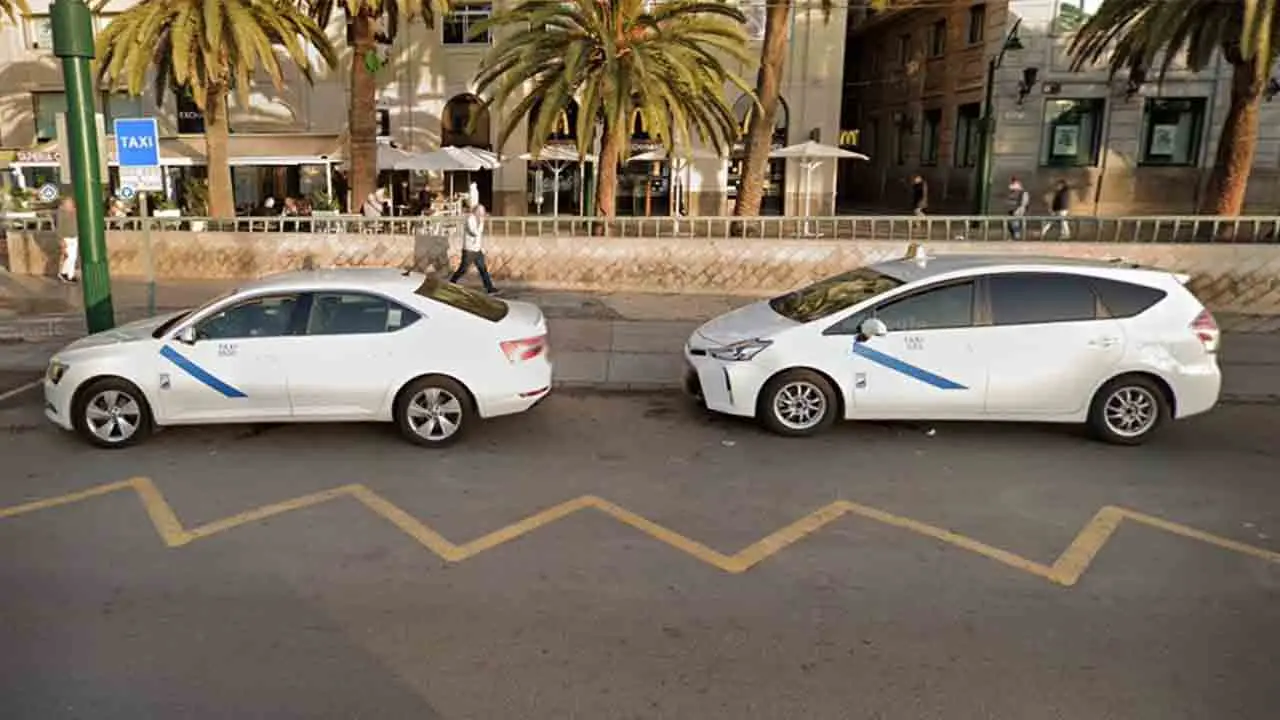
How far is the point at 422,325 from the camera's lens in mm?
6684

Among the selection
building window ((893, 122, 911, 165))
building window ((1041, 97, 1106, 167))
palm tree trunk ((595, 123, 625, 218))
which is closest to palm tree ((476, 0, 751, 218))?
palm tree trunk ((595, 123, 625, 218))

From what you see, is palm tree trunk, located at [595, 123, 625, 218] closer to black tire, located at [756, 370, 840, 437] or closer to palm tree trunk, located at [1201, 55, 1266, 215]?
black tire, located at [756, 370, 840, 437]

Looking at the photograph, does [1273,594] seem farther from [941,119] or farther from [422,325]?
[941,119]

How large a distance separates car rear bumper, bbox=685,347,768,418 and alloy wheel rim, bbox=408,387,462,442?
2066mm

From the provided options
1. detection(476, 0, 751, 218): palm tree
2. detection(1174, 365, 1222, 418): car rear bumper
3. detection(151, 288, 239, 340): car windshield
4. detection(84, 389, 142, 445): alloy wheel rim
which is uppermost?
detection(476, 0, 751, 218): palm tree

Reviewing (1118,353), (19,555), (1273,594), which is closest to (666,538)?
(1273,594)

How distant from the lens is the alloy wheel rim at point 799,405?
6945mm

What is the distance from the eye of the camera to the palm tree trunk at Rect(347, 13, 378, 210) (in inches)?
715

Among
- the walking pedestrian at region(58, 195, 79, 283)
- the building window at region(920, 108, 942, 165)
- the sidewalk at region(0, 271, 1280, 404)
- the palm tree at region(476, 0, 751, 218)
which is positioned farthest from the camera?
the building window at region(920, 108, 942, 165)

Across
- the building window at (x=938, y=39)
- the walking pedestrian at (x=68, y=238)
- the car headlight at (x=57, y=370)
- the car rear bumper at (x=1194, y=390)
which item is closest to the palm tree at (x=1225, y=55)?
the car rear bumper at (x=1194, y=390)

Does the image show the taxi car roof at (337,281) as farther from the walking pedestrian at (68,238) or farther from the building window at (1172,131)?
the building window at (1172,131)

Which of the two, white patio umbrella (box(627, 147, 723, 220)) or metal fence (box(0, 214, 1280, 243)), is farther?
white patio umbrella (box(627, 147, 723, 220))

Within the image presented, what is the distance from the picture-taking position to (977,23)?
95.2 feet

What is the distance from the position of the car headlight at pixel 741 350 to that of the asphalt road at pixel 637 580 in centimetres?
71
